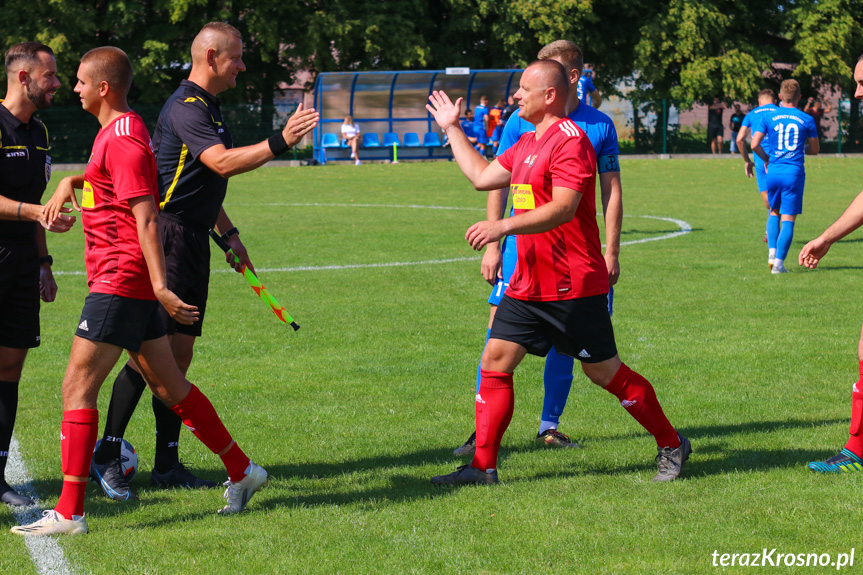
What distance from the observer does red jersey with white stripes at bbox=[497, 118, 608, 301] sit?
15.7 feet

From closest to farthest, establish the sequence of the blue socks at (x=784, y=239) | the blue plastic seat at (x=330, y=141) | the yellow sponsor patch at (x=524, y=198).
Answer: the yellow sponsor patch at (x=524, y=198) < the blue socks at (x=784, y=239) < the blue plastic seat at (x=330, y=141)

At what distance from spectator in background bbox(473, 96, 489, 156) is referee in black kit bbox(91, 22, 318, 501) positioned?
3170 centimetres

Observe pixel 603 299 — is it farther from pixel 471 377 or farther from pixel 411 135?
pixel 411 135

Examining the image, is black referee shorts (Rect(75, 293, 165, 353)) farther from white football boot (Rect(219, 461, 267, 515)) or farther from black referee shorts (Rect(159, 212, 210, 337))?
white football boot (Rect(219, 461, 267, 515))

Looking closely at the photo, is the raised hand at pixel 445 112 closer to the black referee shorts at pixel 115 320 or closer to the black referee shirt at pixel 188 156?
the black referee shirt at pixel 188 156

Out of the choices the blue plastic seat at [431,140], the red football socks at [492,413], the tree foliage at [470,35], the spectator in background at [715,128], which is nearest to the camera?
the red football socks at [492,413]

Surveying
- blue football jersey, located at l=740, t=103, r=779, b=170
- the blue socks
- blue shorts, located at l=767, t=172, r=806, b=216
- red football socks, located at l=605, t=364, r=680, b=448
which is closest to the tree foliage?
blue football jersey, located at l=740, t=103, r=779, b=170

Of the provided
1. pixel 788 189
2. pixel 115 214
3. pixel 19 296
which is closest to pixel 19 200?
pixel 19 296

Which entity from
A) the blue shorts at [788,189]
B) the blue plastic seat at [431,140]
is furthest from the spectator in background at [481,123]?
the blue shorts at [788,189]

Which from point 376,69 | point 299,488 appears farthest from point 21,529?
point 376,69

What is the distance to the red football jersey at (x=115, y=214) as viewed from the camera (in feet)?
14.2

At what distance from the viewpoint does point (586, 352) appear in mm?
4902

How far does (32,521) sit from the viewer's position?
471 centimetres

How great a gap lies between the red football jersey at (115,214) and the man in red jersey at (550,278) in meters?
1.57
